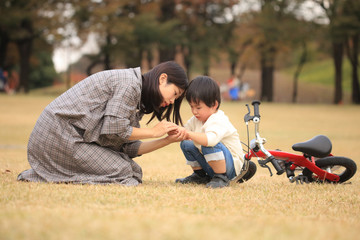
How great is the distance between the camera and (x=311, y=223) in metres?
2.62

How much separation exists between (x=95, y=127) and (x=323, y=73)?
190 ft

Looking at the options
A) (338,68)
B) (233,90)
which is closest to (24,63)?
(233,90)

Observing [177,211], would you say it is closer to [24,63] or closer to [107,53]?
[24,63]

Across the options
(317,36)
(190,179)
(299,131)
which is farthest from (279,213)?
(317,36)

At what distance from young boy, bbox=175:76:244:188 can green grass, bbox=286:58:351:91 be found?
A: 45268 mm

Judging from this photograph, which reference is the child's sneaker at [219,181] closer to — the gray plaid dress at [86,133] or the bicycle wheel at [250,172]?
the bicycle wheel at [250,172]

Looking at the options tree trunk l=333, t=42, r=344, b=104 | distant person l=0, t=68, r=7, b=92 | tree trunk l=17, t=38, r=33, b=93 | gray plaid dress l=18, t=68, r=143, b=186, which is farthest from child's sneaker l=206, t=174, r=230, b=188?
tree trunk l=333, t=42, r=344, b=104

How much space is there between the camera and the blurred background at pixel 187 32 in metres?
29.0

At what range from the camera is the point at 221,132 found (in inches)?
153

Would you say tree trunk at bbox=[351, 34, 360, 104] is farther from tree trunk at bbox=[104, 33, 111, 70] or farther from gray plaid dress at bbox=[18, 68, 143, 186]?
gray plaid dress at bbox=[18, 68, 143, 186]

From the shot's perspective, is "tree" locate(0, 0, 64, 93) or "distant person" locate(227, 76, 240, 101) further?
"distant person" locate(227, 76, 240, 101)

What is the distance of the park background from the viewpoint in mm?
2426

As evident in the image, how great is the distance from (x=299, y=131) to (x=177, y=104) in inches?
376

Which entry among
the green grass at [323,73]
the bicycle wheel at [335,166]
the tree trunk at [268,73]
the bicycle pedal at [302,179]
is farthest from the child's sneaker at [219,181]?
the green grass at [323,73]
